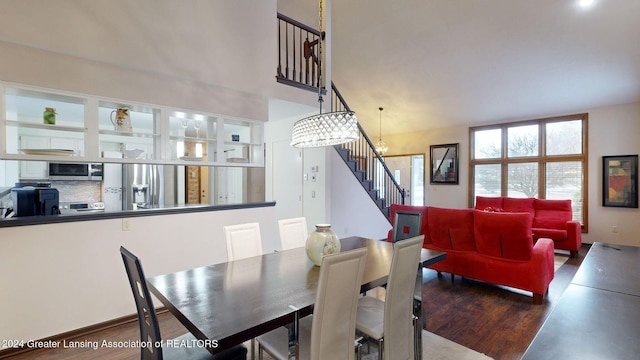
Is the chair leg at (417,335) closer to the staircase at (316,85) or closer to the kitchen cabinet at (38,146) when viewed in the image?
the staircase at (316,85)

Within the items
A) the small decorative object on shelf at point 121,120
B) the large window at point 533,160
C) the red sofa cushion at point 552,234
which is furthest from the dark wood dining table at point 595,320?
the large window at point 533,160

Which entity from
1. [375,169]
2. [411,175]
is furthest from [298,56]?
[411,175]

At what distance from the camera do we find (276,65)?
3.98m

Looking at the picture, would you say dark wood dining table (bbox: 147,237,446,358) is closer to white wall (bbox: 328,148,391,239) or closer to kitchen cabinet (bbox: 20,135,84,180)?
white wall (bbox: 328,148,391,239)

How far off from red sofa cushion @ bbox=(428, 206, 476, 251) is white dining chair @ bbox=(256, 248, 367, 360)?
2.64 metres

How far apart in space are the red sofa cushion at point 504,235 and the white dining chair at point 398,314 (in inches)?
79.7

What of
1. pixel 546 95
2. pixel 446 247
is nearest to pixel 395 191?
pixel 446 247

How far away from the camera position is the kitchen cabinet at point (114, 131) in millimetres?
2541

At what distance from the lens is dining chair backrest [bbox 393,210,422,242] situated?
281cm

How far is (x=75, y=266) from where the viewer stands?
2533 mm

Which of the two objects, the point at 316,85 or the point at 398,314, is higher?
the point at 316,85

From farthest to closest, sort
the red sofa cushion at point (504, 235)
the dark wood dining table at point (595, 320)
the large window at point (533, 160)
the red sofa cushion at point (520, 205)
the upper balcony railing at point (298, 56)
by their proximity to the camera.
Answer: the large window at point (533, 160) < the red sofa cushion at point (520, 205) < the upper balcony railing at point (298, 56) < the red sofa cushion at point (504, 235) < the dark wood dining table at point (595, 320)

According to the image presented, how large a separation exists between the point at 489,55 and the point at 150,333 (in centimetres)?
607

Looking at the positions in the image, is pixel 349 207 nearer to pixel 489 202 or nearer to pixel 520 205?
pixel 489 202
